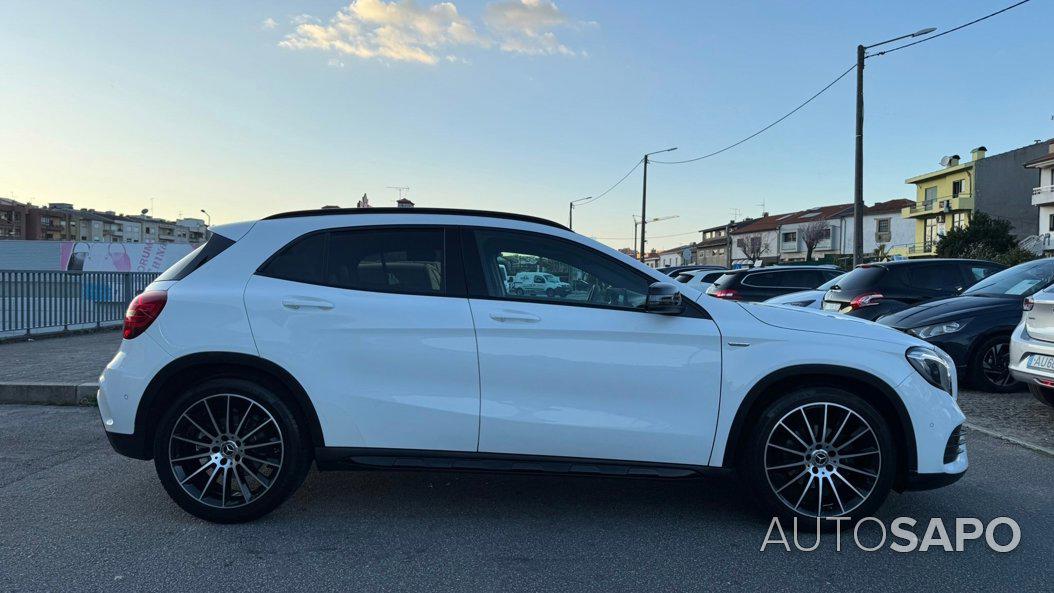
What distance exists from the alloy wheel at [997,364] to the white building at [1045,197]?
1982 inches

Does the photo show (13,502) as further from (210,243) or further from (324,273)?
(324,273)

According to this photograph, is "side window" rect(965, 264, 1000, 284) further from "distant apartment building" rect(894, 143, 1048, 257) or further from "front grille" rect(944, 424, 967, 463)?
"distant apartment building" rect(894, 143, 1048, 257)

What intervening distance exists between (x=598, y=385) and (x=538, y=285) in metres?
0.62

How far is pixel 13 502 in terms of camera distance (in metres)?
3.88

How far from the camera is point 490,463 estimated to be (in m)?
3.53

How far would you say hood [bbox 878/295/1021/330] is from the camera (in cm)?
725

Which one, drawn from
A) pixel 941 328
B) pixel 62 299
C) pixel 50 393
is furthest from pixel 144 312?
pixel 62 299

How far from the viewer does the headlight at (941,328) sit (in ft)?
23.7

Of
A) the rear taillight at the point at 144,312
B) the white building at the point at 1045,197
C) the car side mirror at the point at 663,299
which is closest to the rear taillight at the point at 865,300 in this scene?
the car side mirror at the point at 663,299

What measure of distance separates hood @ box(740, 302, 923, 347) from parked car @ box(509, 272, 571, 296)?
3.25 feet

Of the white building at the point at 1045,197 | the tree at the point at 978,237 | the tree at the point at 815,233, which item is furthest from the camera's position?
the tree at the point at 815,233

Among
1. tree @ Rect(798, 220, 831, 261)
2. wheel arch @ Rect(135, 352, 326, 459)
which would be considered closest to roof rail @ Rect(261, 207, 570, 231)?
wheel arch @ Rect(135, 352, 326, 459)

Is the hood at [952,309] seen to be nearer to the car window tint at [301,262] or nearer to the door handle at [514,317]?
the door handle at [514,317]

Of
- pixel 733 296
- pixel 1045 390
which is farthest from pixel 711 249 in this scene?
pixel 1045 390
